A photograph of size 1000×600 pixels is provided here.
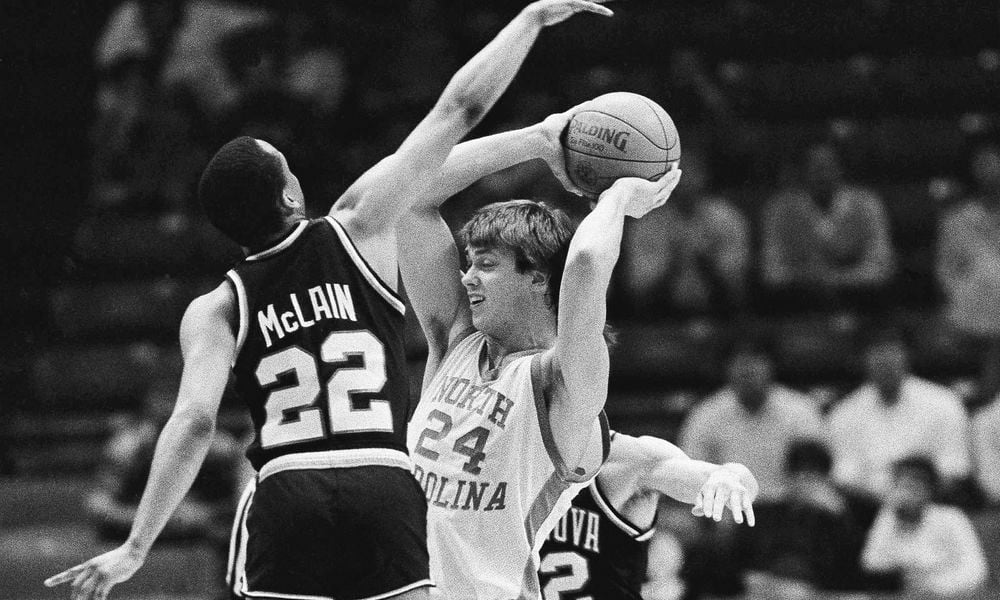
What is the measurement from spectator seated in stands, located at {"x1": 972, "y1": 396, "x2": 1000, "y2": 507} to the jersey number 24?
21.7ft

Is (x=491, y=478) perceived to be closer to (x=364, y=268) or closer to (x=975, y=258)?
(x=364, y=268)

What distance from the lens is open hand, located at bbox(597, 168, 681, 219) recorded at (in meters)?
4.78

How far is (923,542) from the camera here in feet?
29.4

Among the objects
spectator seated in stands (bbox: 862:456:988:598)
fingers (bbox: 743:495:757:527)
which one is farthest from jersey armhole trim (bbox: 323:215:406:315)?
spectator seated in stands (bbox: 862:456:988:598)

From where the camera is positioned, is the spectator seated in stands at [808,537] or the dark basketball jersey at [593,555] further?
the spectator seated in stands at [808,537]

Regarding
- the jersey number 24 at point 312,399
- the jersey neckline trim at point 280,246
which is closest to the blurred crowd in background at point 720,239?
the jersey number 24 at point 312,399

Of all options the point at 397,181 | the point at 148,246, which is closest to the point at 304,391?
the point at 397,181

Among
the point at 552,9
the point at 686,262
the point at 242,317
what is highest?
the point at 552,9

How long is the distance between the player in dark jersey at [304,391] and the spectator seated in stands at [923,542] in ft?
17.6

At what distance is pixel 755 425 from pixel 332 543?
6.17 m

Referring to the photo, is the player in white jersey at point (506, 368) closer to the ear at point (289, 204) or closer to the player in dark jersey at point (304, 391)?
the player in dark jersey at point (304, 391)

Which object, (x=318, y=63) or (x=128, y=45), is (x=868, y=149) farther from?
(x=128, y=45)

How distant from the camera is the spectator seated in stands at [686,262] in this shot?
1112cm

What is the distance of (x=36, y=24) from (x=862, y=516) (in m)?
8.65
